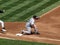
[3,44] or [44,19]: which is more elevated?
[44,19]

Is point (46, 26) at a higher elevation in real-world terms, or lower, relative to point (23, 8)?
lower

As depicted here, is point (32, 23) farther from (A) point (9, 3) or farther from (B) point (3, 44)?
(A) point (9, 3)

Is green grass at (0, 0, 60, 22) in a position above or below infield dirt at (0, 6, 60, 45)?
above

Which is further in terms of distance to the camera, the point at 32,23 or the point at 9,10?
the point at 9,10

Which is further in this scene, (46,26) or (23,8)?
(23,8)

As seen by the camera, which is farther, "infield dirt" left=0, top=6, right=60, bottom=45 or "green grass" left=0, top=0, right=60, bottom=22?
"green grass" left=0, top=0, right=60, bottom=22

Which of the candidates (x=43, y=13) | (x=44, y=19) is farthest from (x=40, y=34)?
(x=43, y=13)

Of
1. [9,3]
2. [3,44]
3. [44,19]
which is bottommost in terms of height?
[3,44]

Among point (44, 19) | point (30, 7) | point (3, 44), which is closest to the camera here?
point (3, 44)
